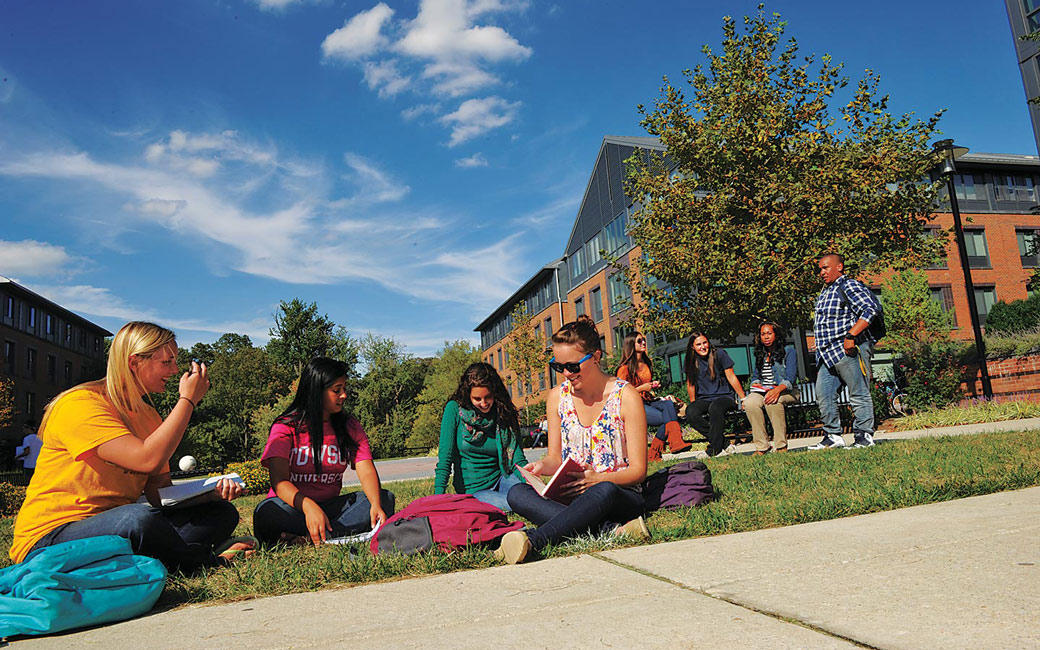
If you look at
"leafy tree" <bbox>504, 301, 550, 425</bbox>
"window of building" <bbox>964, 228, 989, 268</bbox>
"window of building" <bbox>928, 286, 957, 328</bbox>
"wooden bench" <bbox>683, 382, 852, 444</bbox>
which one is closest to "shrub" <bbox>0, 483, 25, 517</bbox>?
"wooden bench" <bbox>683, 382, 852, 444</bbox>

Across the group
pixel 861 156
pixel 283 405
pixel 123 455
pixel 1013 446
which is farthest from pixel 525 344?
pixel 123 455

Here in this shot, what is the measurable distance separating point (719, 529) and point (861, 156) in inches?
486

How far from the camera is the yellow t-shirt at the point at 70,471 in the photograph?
340cm

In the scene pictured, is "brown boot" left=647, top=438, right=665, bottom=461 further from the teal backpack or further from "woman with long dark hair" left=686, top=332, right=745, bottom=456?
the teal backpack

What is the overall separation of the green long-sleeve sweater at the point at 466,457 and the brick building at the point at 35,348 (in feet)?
147

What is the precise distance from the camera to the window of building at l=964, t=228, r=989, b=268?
37219 millimetres

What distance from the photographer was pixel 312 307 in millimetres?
57562

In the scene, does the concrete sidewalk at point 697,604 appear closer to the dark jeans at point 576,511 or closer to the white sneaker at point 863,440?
the dark jeans at point 576,511

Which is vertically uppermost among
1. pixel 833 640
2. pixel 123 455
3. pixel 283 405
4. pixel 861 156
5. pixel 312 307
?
pixel 312 307

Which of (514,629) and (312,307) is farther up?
(312,307)

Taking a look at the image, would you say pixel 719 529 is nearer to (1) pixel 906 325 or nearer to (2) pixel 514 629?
(2) pixel 514 629

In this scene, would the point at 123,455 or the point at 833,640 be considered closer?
the point at 833,640

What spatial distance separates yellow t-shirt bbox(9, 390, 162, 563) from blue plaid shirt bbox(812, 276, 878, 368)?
7276mm

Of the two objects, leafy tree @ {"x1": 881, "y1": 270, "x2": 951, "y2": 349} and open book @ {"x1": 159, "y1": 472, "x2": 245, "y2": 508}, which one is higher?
leafy tree @ {"x1": 881, "y1": 270, "x2": 951, "y2": 349}
